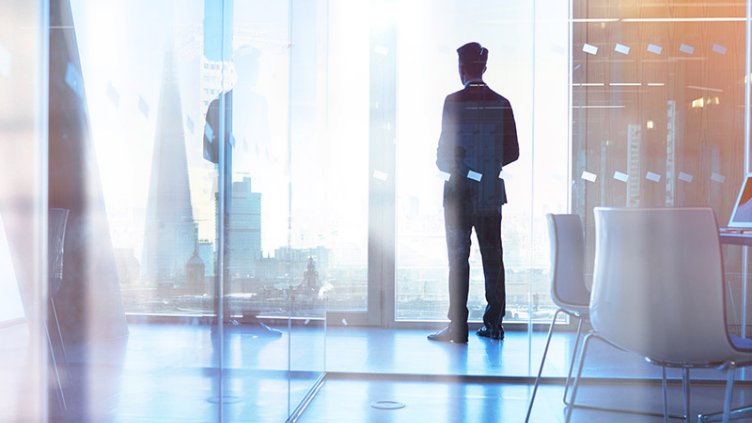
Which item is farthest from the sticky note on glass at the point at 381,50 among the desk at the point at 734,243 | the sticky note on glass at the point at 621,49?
the desk at the point at 734,243

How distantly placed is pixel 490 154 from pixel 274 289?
2.14 m

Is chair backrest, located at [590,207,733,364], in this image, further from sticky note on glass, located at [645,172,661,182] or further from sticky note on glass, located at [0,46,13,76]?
sticky note on glass, located at [645,172,661,182]

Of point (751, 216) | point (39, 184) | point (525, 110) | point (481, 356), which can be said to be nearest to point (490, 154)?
point (525, 110)

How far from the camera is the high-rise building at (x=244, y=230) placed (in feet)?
7.01

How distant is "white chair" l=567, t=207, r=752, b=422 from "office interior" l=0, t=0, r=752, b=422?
0.97 meters

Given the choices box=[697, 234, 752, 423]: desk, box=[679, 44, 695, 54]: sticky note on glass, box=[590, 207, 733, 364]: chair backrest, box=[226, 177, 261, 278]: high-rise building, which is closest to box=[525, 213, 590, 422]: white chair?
box=[697, 234, 752, 423]: desk

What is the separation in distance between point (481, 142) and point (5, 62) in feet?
11.4

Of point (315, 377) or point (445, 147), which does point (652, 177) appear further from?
point (315, 377)

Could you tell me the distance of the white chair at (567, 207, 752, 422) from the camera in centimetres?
188

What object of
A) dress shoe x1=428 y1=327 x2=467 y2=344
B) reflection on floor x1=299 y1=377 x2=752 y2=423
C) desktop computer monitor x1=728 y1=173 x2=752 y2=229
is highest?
desktop computer monitor x1=728 y1=173 x2=752 y2=229

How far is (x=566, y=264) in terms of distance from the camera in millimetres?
2973

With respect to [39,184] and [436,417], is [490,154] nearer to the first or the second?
[436,417]

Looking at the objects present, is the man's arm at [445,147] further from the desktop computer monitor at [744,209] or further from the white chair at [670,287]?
the white chair at [670,287]

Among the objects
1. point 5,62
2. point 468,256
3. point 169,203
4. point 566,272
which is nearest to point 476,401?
point 566,272
